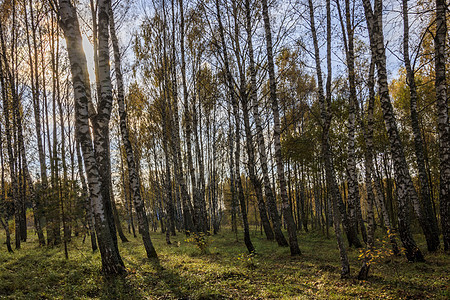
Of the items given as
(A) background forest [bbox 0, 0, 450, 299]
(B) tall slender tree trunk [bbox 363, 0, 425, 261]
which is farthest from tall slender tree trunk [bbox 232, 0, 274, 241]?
(B) tall slender tree trunk [bbox 363, 0, 425, 261]

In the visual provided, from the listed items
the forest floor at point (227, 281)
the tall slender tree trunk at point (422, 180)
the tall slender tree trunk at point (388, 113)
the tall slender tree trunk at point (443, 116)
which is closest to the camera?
the forest floor at point (227, 281)

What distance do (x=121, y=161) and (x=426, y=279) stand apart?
2815 cm

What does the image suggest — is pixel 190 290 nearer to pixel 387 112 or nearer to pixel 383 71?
pixel 387 112

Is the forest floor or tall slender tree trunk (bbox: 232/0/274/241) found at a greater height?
tall slender tree trunk (bbox: 232/0/274/241)

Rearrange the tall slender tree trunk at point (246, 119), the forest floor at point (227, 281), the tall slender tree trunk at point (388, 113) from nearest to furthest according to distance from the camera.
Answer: the forest floor at point (227, 281) < the tall slender tree trunk at point (388, 113) < the tall slender tree trunk at point (246, 119)

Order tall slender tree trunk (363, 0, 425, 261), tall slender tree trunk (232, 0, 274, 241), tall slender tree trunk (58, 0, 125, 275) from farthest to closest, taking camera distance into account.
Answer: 1. tall slender tree trunk (232, 0, 274, 241)
2. tall slender tree trunk (363, 0, 425, 261)
3. tall slender tree trunk (58, 0, 125, 275)

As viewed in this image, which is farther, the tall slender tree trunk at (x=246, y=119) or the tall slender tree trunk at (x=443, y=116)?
the tall slender tree trunk at (x=246, y=119)

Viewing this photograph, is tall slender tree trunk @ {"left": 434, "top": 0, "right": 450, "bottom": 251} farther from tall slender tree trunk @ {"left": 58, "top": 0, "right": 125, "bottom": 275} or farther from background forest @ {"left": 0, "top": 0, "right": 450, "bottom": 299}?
tall slender tree trunk @ {"left": 58, "top": 0, "right": 125, "bottom": 275}

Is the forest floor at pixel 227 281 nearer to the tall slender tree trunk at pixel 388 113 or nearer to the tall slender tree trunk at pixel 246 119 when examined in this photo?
the tall slender tree trunk at pixel 388 113

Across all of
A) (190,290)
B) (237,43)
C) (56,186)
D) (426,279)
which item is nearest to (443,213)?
(426,279)

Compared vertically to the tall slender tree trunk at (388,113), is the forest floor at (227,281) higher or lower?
lower

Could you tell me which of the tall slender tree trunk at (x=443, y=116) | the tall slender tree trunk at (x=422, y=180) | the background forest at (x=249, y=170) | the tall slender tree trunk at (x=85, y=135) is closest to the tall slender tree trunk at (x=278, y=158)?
the background forest at (x=249, y=170)

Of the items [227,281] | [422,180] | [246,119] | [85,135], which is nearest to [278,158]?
[246,119]

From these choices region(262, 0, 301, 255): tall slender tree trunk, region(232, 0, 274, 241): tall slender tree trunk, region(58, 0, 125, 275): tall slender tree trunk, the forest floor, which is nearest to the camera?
the forest floor
